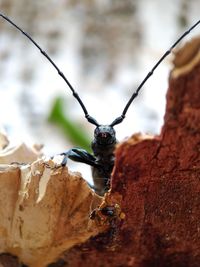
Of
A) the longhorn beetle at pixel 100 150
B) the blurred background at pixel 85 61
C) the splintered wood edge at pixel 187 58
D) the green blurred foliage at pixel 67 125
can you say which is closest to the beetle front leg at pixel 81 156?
the longhorn beetle at pixel 100 150

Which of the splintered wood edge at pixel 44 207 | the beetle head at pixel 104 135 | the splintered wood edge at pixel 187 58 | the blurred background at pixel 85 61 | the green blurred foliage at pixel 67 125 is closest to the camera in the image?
the splintered wood edge at pixel 187 58

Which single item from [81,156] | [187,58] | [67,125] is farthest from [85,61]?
[187,58]

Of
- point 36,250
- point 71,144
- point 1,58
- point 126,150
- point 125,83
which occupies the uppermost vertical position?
point 1,58

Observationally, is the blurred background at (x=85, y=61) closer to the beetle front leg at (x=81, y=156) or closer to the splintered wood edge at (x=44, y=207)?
the beetle front leg at (x=81, y=156)

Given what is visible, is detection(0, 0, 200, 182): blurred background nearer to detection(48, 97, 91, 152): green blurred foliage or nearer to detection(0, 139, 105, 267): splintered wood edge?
detection(48, 97, 91, 152): green blurred foliage

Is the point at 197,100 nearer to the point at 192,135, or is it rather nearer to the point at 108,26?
the point at 192,135

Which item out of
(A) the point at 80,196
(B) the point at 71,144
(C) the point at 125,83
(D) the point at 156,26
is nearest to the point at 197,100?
(A) the point at 80,196

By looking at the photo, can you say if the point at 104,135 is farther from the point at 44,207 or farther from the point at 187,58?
the point at 187,58
